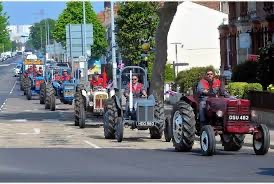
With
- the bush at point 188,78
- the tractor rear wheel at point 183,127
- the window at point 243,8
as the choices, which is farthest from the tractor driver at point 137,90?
the window at point 243,8

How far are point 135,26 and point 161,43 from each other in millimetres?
29124

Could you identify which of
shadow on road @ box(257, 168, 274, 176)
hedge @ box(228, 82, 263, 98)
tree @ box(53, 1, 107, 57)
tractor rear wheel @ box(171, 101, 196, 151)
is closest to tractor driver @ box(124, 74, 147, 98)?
tractor rear wheel @ box(171, 101, 196, 151)

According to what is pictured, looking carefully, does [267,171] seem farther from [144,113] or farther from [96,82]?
[96,82]

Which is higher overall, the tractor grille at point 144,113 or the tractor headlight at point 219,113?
the tractor headlight at point 219,113

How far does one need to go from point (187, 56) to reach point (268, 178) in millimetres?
59954

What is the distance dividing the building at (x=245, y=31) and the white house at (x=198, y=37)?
15107 millimetres

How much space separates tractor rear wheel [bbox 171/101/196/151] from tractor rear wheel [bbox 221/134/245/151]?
1117 millimetres

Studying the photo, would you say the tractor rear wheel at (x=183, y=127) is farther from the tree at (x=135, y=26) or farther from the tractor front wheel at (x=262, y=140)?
the tree at (x=135, y=26)

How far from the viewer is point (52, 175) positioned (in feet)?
47.3

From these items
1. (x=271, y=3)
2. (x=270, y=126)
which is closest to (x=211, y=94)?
(x=270, y=126)

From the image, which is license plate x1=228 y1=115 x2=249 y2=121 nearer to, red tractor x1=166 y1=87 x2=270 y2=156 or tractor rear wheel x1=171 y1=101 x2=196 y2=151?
red tractor x1=166 y1=87 x2=270 y2=156

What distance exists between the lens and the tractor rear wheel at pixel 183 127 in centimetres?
1895

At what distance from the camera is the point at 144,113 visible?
23156 mm

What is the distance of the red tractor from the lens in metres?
18.3
